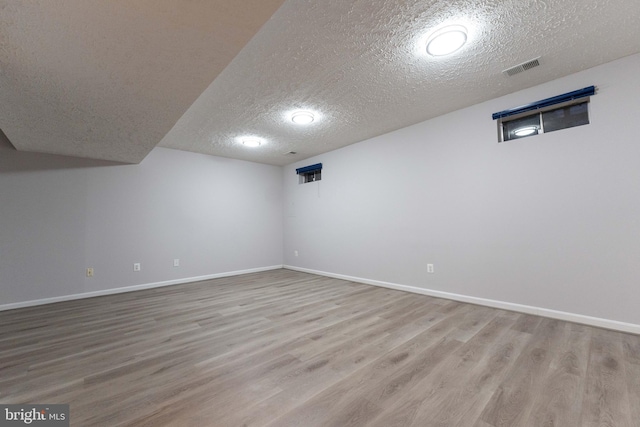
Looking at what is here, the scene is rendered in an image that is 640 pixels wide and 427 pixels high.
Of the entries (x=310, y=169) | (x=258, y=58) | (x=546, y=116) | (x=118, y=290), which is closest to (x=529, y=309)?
(x=546, y=116)

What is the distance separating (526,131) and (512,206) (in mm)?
893

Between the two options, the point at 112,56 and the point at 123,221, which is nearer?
the point at 112,56

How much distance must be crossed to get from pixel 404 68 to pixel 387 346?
2526 mm

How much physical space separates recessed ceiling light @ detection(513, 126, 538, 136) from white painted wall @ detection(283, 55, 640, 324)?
0.43 feet

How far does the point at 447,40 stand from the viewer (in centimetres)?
194

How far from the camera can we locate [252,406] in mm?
1362

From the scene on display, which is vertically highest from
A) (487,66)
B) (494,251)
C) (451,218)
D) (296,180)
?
(487,66)

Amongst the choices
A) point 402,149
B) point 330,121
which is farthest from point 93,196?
point 402,149

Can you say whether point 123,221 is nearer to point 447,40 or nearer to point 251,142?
point 251,142

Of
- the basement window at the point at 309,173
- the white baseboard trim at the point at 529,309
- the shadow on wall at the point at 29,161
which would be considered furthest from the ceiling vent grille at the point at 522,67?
the shadow on wall at the point at 29,161

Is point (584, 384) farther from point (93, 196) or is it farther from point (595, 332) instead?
point (93, 196)

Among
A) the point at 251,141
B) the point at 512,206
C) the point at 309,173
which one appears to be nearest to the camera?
the point at 512,206

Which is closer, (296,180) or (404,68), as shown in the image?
(404,68)

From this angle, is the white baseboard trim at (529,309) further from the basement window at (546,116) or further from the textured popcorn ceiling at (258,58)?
the textured popcorn ceiling at (258,58)
